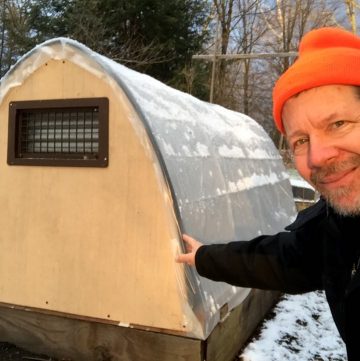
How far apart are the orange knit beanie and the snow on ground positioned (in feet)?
10.6

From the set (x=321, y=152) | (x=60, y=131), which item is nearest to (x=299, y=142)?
(x=321, y=152)

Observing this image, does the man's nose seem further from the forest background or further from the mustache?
the forest background

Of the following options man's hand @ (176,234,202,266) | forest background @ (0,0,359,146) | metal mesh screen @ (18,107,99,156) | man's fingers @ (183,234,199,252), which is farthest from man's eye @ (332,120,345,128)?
forest background @ (0,0,359,146)

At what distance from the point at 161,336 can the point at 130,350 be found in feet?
1.09

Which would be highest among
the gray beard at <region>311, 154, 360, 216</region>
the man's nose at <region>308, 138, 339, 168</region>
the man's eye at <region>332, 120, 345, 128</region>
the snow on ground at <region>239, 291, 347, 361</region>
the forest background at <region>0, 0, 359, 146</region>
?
the forest background at <region>0, 0, 359, 146</region>

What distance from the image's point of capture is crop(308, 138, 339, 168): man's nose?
1697mm

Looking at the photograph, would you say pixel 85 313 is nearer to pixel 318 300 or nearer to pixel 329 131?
pixel 329 131

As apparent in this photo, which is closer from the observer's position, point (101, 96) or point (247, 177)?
point (101, 96)

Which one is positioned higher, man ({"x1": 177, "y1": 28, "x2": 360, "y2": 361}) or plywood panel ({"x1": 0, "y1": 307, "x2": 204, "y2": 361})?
man ({"x1": 177, "y1": 28, "x2": 360, "y2": 361})

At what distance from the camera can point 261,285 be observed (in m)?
2.50

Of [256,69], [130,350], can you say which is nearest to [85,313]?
[130,350]

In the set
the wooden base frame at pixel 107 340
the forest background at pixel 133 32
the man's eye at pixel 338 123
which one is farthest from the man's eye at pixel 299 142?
the forest background at pixel 133 32

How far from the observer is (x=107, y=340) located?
152 inches

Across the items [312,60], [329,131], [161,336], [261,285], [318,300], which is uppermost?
[312,60]
